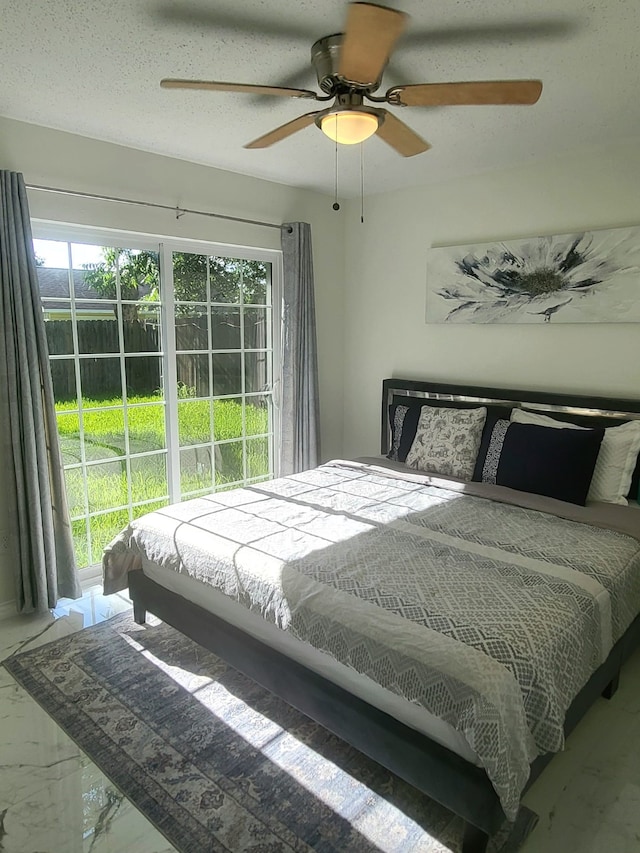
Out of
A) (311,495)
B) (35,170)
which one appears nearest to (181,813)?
(311,495)

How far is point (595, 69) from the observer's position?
2205 millimetres

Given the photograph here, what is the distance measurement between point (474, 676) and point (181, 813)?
105 centimetres

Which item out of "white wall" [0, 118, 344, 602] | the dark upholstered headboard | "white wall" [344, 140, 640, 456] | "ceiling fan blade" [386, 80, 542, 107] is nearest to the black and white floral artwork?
"white wall" [344, 140, 640, 456]

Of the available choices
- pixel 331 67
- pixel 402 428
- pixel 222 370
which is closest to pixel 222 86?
pixel 331 67

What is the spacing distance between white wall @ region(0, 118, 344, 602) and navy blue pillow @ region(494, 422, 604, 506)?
181 cm

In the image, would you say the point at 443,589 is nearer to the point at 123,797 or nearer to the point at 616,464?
the point at 123,797

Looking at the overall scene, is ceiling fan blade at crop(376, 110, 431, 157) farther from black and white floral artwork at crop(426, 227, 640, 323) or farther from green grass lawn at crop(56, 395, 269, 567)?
green grass lawn at crop(56, 395, 269, 567)

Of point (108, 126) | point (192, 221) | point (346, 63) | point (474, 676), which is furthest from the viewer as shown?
point (192, 221)

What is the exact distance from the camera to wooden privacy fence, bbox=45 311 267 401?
320 centimetres

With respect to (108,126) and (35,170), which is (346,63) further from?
(35,170)

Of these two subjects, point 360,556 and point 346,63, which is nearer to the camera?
point 346,63

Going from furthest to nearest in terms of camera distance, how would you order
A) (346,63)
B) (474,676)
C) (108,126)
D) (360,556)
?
(108,126)
(360,556)
(346,63)
(474,676)

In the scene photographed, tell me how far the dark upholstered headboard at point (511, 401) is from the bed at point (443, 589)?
1 cm

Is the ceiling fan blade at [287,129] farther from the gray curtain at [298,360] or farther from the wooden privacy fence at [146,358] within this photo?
the gray curtain at [298,360]
